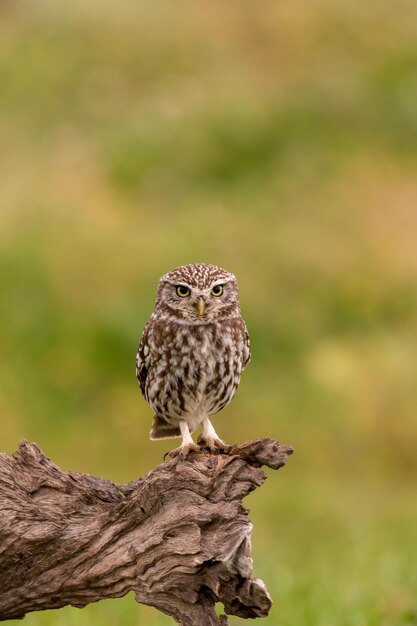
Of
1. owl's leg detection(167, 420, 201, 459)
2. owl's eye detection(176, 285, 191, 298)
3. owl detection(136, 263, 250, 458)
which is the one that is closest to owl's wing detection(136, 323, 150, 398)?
owl detection(136, 263, 250, 458)

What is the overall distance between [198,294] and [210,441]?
2.65ft

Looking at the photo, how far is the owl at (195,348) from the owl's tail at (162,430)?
1.42 feet

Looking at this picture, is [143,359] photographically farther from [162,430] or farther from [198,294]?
[198,294]

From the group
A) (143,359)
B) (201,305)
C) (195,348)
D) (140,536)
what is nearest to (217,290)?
(201,305)

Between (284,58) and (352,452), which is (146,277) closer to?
(352,452)

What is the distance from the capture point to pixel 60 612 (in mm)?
9891

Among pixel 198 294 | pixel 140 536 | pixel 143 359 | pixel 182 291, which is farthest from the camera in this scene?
pixel 143 359

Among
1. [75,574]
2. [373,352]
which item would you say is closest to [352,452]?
[373,352]

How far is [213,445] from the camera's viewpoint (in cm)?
702

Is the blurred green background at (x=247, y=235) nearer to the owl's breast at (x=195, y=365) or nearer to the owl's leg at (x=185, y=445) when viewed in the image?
the owl's leg at (x=185, y=445)

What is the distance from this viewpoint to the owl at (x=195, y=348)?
22.5 ft

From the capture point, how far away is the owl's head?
676cm

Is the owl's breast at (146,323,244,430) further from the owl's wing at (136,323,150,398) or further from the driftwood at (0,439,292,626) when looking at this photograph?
the driftwood at (0,439,292,626)

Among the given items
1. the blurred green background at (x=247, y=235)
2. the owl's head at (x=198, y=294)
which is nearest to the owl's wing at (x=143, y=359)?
the owl's head at (x=198, y=294)
